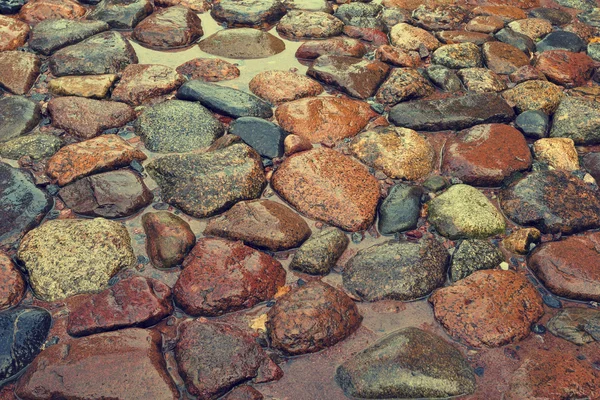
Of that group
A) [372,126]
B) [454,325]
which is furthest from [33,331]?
[372,126]

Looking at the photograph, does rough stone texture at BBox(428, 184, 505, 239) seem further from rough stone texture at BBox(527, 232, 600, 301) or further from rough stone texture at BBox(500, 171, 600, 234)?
rough stone texture at BBox(527, 232, 600, 301)

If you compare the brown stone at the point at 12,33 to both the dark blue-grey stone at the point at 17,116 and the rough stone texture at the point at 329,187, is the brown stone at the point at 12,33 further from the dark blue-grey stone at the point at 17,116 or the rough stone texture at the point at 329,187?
the rough stone texture at the point at 329,187

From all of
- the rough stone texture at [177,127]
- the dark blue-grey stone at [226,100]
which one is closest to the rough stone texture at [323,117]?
the dark blue-grey stone at [226,100]

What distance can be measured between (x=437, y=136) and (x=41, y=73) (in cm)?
386

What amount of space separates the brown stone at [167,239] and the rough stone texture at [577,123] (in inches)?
130

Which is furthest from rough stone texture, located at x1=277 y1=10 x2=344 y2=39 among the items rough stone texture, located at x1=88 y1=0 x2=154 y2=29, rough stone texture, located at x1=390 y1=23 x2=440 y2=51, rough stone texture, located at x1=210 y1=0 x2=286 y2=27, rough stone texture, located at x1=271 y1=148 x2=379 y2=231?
rough stone texture, located at x1=271 y1=148 x2=379 y2=231


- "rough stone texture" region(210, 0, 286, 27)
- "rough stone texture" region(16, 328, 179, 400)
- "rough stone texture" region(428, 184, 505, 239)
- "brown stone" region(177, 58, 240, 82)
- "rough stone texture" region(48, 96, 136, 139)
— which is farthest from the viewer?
"rough stone texture" region(210, 0, 286, 27)

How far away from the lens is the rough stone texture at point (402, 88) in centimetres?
512

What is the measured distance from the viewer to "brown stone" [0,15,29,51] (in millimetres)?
5680

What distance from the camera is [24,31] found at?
19.3 ft

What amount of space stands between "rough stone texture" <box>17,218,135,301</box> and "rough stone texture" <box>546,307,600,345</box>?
2726 millimetres

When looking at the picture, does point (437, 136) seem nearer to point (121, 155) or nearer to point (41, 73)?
point (121, 155)

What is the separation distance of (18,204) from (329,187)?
2231 millimetres

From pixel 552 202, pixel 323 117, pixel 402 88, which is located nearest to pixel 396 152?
pixel 323 117
